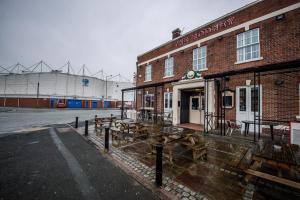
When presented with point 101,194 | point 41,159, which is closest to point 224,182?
point 101,194

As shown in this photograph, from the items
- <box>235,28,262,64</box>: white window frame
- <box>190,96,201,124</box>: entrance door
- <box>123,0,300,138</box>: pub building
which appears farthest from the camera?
<box>190,96,201,124</box>: entrance door

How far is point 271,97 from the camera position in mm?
7469

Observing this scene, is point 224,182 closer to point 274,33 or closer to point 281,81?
point 281,81

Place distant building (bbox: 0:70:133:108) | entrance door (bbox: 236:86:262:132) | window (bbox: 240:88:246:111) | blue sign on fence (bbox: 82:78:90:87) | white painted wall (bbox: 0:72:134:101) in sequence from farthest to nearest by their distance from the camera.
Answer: blue sign on fence (bbox: 82:78:90:87) < white painted wall (bbox: 0:72:134:101) < distant building (bbox: 0:70:133:108) < window (bbox: 240:88:246:111) < entrance door (bbox: 236:86:262:132)

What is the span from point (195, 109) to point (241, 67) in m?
4.72

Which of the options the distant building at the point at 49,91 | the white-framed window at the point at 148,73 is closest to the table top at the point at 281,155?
the white-framed window at the point at 148,73

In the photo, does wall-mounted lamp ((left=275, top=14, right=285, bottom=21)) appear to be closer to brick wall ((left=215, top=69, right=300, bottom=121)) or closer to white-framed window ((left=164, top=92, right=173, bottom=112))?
brick wall ((left=215, top=69, right=300, bottom=121))

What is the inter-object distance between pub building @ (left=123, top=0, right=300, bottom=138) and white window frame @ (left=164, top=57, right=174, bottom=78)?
0.10 meters

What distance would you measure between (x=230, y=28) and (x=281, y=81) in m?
4.73

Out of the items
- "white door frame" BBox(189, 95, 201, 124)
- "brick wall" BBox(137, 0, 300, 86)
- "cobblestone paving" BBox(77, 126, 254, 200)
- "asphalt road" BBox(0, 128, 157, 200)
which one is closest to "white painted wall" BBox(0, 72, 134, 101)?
"white door frame" BBox(189, 95, 201, 124)

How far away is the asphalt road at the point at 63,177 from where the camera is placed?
3.07 metres

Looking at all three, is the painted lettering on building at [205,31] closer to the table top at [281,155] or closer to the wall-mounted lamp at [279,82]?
the wall-mounted lamp at [279,82]

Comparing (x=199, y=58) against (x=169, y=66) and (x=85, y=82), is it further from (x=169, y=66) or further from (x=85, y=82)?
(x=85, y=82)

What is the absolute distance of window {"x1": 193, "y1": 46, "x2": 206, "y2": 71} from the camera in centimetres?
1079
